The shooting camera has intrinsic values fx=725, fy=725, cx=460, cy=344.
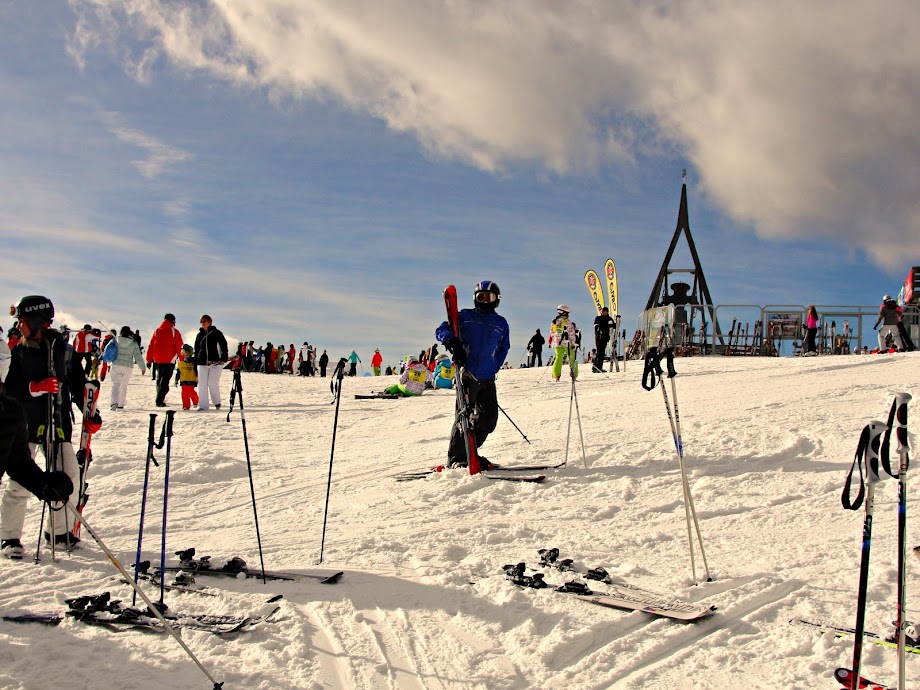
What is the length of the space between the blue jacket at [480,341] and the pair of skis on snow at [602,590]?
3392 millimetres

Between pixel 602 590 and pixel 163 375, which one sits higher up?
pixel 163 375

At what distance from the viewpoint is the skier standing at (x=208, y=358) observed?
14258 mm

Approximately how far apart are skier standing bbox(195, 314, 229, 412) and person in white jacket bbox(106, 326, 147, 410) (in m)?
1.43

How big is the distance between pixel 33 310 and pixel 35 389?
595mm

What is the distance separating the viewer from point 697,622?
412 centimetres

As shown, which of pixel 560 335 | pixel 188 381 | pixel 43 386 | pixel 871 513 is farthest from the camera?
pixel 560 335

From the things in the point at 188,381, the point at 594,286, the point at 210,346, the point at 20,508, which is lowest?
the point at 20,508

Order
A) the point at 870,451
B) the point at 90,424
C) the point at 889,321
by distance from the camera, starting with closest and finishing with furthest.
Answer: the point at 870,451
the point at 90,424
the point at 889,321

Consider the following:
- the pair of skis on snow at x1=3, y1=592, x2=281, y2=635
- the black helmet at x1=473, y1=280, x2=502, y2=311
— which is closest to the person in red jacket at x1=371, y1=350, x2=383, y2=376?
the black helmet at x1=473, y1=280, x2=502, y2=311

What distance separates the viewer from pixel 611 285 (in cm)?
2294

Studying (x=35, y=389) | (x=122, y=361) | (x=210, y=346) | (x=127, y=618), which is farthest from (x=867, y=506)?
(x=122, y=361)

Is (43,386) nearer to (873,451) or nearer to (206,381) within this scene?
(873,451)

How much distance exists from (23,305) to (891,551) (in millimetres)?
6562

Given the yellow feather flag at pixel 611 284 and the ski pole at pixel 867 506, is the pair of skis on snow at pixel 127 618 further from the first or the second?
the yellow feather flag at pixel 611 284
